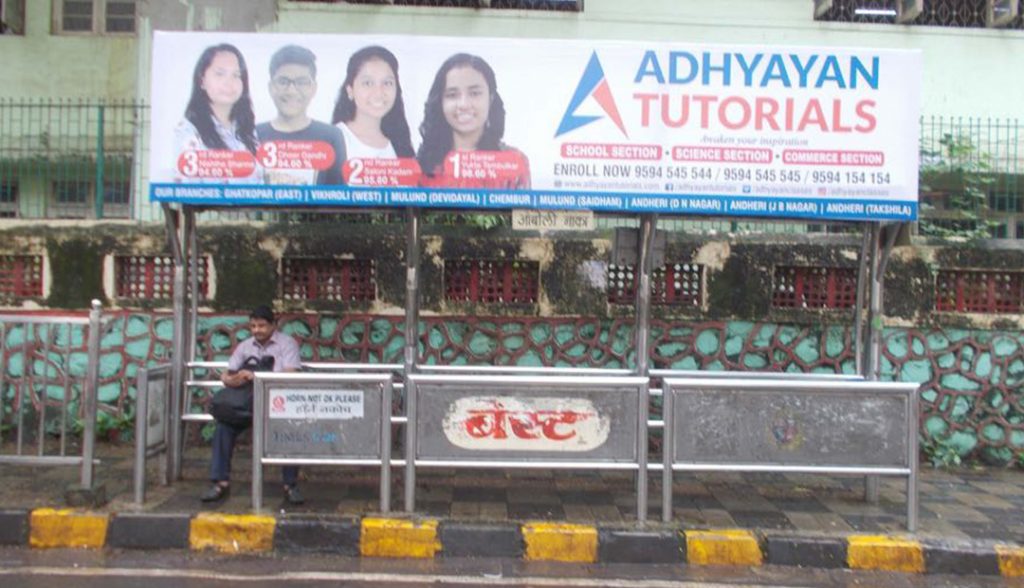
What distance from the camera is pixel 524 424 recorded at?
5.60 metres

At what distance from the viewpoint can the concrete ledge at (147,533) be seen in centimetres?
542

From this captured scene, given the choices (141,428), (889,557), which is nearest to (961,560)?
(889,557)

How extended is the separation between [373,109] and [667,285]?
11.3 ft

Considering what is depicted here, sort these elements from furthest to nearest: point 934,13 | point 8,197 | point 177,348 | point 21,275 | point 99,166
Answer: point 934,13 < point 8,197 < point 99,166 < point 21,275 < point 177,348

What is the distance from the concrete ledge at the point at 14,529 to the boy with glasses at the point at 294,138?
272 cm

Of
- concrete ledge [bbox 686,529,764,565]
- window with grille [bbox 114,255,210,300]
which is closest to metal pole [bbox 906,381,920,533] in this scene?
concrete ledge [bbox 686,529,764,565]

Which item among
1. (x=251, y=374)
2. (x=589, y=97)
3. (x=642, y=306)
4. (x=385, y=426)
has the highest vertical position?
(x=589, y=97)

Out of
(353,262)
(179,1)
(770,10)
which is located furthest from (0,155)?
(770,10)

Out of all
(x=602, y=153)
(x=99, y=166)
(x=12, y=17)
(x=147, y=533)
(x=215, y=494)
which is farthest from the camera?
(x=12, y=17)

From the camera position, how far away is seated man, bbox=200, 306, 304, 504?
19.2 feet

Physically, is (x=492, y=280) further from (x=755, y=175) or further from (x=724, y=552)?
(x=724, y=552)

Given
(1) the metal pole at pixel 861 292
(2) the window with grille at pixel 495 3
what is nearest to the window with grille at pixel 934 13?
(2) the window with grille at pixel 495 3

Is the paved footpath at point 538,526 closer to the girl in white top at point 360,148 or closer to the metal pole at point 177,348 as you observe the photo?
the metal pole at point 177,348

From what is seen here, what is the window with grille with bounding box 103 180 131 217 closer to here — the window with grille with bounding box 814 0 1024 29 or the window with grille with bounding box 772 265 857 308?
the window with grille with bounding box 772 265 857 308
